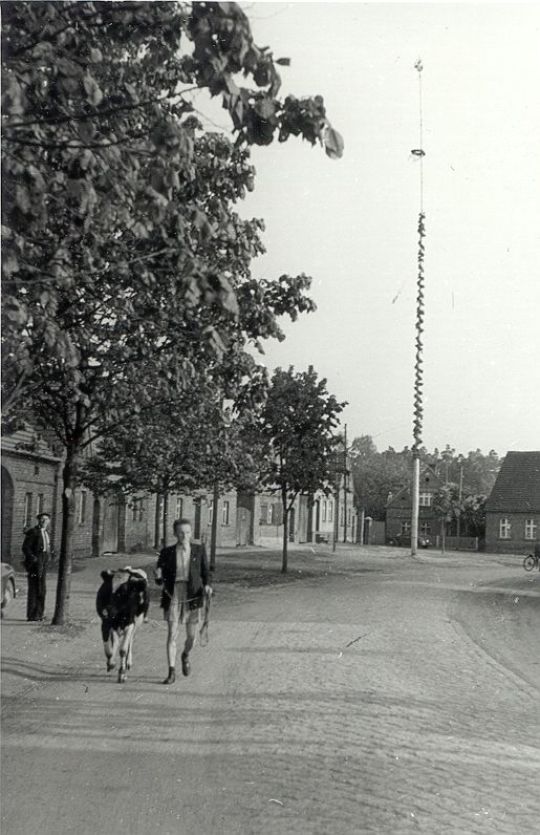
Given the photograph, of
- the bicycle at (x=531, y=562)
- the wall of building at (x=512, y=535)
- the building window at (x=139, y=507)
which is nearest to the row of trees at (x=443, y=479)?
the wall of building at (x=512, y=535)

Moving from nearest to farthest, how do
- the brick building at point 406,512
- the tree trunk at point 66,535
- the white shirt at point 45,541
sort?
1. the tree trunk at point 66,535
2. the white shirt at point 45,541
3. the brick building at point 406,512

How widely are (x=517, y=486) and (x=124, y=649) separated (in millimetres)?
59271

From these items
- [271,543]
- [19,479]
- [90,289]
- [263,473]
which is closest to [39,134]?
[90,289]

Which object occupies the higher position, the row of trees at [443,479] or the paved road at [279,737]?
the row of trees at [443,479]

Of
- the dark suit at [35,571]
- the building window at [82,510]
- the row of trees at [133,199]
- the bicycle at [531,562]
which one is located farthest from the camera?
the bicycle at [531,562]

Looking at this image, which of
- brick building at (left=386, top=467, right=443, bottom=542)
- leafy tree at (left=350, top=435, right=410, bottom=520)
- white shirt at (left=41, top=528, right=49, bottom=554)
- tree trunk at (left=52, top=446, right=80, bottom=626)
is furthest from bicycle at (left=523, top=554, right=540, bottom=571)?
brick building at (left=386, top=467, right=443, bottom=542)

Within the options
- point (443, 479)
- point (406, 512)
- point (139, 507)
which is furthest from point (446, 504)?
point (139, 507)

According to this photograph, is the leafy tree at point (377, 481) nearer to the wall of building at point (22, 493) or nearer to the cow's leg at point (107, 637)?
the wall of building at point (22, 493)

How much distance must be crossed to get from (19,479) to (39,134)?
19.7 meters

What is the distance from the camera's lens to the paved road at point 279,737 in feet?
17.2

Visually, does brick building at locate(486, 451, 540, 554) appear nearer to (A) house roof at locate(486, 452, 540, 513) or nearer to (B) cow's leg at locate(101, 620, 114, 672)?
(A) house roof at locate(486, 452, 540, 513)

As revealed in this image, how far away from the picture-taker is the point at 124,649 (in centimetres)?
925

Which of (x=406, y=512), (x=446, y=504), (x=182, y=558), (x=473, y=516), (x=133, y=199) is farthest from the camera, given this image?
(x=406, y=512)

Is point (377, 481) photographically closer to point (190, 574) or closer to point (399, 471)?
point (399, 471)
